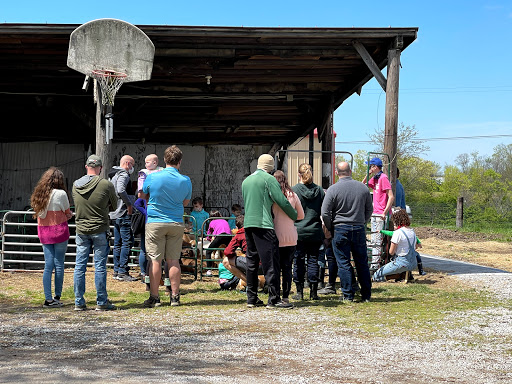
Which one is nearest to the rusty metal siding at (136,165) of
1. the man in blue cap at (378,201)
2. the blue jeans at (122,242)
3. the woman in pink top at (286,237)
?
the man in blue cap at (378,201)

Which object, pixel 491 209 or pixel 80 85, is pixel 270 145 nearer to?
pixel 80 85

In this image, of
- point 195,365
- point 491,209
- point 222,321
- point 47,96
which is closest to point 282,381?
point 195,365

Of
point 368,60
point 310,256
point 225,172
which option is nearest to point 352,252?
point 310,256

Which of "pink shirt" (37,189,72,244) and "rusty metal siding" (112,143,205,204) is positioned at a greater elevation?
"rusty metal siding" (112,143,205,204)

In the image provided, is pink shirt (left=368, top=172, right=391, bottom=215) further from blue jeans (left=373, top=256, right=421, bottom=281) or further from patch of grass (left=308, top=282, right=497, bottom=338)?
patch of grass (left=308, top=282, right=497, bottom=338)

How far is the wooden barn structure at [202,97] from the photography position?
1128cm

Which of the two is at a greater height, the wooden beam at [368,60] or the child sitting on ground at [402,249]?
the wooden beam at [368,60]

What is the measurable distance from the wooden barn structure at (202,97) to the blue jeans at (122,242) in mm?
3362

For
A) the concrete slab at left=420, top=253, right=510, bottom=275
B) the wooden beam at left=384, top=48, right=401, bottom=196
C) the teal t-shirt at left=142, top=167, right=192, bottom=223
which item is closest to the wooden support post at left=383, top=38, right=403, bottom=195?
the wooden beam at left=384, top=48, right=401, bottom=196

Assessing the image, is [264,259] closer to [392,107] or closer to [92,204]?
[92,204]

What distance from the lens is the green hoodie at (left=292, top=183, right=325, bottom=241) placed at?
823cm

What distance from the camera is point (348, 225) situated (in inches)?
318

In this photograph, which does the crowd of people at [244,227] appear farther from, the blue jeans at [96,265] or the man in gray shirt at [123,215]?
the man in gray shirt at [123,215]

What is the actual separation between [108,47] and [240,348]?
7.21 meters
